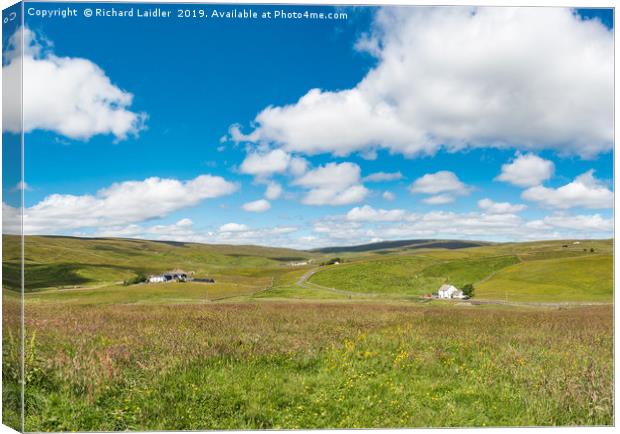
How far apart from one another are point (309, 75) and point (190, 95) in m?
2.09

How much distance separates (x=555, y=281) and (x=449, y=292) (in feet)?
10.7

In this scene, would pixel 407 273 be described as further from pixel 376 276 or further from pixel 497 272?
pixel 497 272

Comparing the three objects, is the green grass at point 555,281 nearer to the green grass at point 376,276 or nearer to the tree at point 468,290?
the tree at point 468,290

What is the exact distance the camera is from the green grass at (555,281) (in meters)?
7.99

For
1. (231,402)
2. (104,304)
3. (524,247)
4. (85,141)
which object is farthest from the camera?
(524,247)

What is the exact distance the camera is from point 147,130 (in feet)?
21.9

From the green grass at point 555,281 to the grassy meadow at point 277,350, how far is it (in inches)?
2.6

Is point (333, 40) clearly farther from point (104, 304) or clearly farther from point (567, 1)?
point (104, 304)

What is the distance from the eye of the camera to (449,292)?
34.6 feet

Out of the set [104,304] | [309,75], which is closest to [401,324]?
[309,75]

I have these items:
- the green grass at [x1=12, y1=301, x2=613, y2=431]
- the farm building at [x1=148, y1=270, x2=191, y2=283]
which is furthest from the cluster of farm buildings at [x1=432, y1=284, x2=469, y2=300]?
the farm building at [x1=148, y1=270, x2=191, y2=283]

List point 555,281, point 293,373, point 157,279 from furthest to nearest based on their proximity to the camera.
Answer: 1. point 555,281
2. point 157,279
3. point 293,373

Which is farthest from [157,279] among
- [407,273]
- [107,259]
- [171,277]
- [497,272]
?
[497,272]

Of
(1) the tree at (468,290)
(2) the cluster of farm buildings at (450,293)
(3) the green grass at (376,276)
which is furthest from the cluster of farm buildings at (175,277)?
(1) the tree at (468,290)
